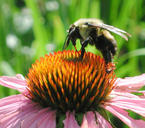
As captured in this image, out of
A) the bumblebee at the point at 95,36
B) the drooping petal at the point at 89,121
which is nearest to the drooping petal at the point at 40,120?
the drooping petal at the point at 89,121

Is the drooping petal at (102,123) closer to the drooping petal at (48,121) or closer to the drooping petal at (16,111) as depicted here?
the drooping petal at (48,121)

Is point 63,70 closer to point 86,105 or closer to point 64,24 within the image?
point 86,105

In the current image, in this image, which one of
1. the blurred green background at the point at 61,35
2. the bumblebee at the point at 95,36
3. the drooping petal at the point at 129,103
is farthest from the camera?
the blurred green background at the point at 61,35

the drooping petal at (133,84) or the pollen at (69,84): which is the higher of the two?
the pollen at (69,84)

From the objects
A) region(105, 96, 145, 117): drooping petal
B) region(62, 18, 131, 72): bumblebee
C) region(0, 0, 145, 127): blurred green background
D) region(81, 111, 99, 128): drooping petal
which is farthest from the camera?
region(0, 0, 145, 127): blurred green background

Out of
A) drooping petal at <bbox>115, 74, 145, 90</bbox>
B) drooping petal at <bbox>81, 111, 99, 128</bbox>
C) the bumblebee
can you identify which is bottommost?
drooping petal at <bbox>81, 111, 99, 128</bbox>

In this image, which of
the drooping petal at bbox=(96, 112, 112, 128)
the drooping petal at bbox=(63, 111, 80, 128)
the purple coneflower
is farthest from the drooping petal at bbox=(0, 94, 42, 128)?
the drooping petal at bbox=(96, 112, 112, 128)

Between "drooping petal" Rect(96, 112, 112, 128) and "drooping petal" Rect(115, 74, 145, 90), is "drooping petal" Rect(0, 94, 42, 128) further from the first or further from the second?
"drooping petal" Rect(115, 74, 145, 90)

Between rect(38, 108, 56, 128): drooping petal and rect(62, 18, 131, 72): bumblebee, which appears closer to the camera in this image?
rect(38, 108, 56, 128): drooping petal

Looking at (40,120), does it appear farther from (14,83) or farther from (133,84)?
(133,84)
